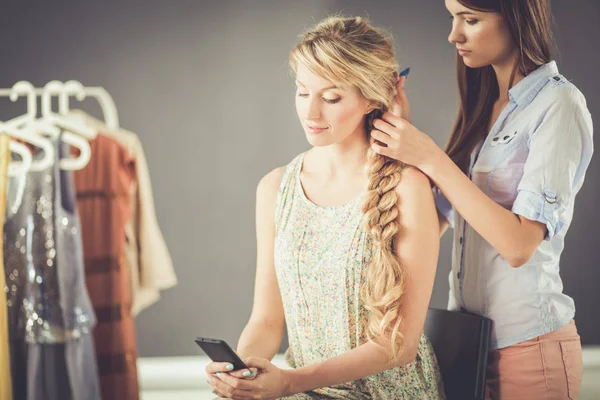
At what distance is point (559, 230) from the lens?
1.70m

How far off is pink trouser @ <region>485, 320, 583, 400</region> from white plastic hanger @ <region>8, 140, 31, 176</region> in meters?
1.50

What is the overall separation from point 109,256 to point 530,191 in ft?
4.51

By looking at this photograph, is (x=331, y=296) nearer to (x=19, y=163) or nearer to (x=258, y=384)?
(x=258, y=384)

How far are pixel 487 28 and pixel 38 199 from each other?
1.42 metres

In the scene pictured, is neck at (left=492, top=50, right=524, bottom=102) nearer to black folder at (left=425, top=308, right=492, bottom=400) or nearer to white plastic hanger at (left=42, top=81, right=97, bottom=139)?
black folder at (left=425, top=308, right=492, bottom=400)

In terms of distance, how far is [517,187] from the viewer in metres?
1.72

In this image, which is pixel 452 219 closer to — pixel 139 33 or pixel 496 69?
pixel 496 69

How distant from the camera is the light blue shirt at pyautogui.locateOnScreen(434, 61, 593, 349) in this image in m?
1.64

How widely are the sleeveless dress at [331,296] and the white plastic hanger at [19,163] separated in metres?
0.91

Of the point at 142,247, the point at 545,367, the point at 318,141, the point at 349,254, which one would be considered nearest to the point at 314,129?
the point at 318,141

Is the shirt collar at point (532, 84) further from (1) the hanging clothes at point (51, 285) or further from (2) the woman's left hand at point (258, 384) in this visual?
(1) the hanging clothes at point (51, 285)

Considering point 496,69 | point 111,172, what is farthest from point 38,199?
point 496,69

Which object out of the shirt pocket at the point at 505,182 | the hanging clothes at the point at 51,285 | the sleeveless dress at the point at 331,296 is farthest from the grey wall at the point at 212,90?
the shirt pocket at the point at 505,182

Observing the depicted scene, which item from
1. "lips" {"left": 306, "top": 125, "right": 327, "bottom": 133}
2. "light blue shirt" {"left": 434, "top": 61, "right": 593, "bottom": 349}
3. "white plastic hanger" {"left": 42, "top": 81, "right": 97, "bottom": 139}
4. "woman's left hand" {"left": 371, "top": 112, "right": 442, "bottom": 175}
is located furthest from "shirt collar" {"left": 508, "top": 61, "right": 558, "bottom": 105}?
"white plastic hanger" {"left": 42, "top": 81, "right": 97, "bottom": 139}
